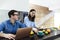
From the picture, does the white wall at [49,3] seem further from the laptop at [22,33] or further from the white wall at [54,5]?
the laptop at [22,33]

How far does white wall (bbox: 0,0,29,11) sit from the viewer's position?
3.02 m

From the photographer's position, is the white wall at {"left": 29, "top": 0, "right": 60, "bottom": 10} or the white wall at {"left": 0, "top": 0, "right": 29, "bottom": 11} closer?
the white wall at {"left": 0, "top": 0, "right": 29, "bottom": 11}

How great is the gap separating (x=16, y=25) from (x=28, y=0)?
166 centimetres

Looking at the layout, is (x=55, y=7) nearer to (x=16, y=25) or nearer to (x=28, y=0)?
(x=28, y=0)

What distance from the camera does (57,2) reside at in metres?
3.87

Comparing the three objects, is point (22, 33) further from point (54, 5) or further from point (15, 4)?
point (54, 5)

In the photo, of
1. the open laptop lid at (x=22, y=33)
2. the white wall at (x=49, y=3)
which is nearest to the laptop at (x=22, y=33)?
the open laptop lid at (x=22, y=33)

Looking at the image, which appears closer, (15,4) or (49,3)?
(15,4)

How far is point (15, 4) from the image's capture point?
335cm

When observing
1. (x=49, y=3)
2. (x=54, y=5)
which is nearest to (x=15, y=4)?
(x=49, y=3)

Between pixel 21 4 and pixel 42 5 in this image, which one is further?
pixel 42 5

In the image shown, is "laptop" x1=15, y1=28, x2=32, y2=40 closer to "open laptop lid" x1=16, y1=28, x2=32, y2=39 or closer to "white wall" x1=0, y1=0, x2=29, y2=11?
"open laptop lid" x1=16, y1=28, x2=32, y2=39

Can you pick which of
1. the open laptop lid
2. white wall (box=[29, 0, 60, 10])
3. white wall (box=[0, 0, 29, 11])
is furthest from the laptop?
white wall (box=[29, 0, 60, 10])

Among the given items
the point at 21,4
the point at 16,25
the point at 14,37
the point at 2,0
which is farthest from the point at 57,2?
the point at 14,37
